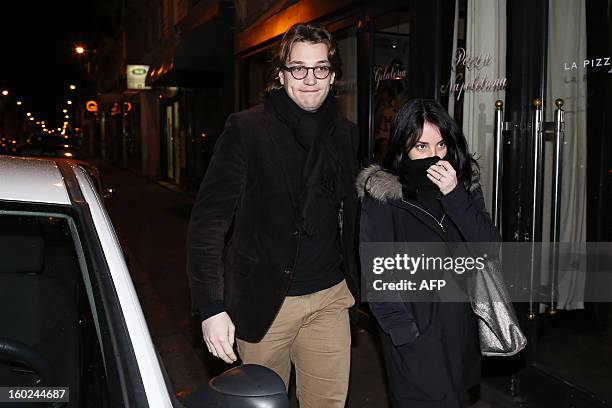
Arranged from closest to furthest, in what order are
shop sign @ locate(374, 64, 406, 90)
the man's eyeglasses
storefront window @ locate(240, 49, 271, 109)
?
the man's eyeglasses
shop sign @ locate(374, 64, 406, 90)
storefront window @ locate(240, 49, 271, 109)

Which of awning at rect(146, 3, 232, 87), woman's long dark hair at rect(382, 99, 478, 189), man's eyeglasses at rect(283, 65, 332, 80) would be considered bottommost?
woman's long dark hair at rect(382, 99, 478, 189)

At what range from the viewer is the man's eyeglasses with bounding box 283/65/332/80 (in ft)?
7.84

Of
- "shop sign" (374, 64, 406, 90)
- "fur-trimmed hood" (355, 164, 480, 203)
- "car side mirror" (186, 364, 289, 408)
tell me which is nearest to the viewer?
"car side mirror" (186, 364, 289, 408)

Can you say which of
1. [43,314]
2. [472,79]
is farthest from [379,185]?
[472,79]

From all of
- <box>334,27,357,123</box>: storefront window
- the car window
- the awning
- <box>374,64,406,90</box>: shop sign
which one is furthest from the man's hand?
the awning

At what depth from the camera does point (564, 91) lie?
3777mm

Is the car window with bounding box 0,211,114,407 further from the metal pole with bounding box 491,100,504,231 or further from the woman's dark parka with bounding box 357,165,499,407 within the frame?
the metal pole with bounding box 491,100,504,231

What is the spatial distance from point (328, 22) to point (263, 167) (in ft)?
16.1

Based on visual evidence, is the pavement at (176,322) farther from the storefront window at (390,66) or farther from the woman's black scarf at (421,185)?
the storefront window at (390,66)

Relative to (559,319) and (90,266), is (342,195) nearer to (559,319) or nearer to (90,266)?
(90,266)

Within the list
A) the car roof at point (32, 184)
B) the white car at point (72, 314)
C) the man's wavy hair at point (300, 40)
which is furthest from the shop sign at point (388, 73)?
the car roof at point (32, 184)

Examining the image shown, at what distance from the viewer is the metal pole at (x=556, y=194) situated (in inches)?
142

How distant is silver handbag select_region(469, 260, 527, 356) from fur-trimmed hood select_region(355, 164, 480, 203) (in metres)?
0.36

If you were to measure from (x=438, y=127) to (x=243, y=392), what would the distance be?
1.46 m
